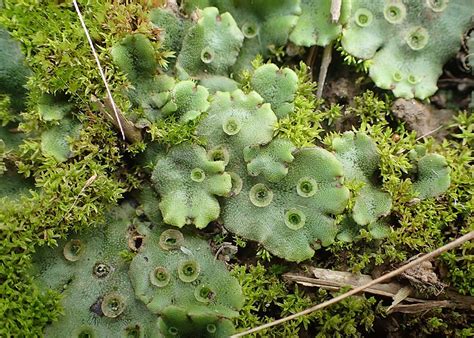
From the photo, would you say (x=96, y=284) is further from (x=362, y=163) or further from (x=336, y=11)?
(x=336, y=11)

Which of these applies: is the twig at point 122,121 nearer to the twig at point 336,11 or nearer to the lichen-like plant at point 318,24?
the lichen-like plant at point 318,24

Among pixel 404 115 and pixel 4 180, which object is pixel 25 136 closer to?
pixel 4 180

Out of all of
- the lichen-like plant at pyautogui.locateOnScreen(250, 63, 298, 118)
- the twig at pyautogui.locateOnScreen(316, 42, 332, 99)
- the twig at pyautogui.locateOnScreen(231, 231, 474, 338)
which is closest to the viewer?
the twig at pyautogui.locateOnScreen(231, 231, 474, 338)

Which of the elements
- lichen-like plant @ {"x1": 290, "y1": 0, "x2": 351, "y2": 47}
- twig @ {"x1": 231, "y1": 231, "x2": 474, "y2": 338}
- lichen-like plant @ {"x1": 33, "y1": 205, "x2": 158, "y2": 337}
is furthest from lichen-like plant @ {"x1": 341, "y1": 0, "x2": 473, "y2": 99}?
lichen-like plant @ {"x1": 33, "y1": 205, "x2": 158, "y2": 337}

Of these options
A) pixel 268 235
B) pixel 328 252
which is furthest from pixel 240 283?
pixel 328 252

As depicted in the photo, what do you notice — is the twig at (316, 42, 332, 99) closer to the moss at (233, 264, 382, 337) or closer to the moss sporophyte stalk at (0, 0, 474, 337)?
the moss sporophyte stalk at (0, 0, 474, 337)

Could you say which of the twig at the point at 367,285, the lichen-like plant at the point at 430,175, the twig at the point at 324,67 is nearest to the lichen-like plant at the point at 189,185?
the twig at the point at 367,285
